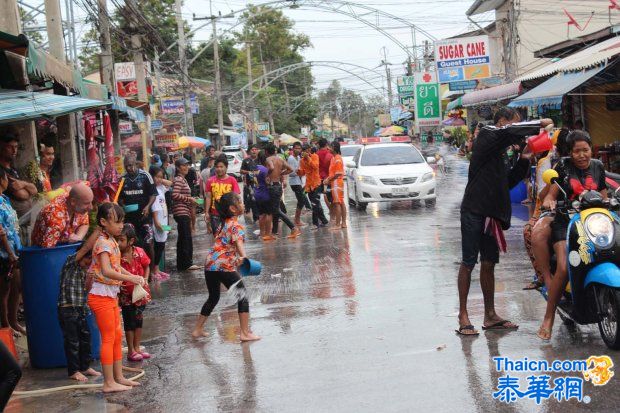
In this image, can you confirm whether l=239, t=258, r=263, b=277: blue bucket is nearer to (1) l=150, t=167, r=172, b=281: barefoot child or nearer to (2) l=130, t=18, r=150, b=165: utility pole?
(1) l=150, t=167, r=172, b=281: barefoot child

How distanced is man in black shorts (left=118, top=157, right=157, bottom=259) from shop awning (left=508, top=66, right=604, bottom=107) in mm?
9492

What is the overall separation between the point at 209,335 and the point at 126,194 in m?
3.99

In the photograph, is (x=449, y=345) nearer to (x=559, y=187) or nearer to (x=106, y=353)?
(x=559, y=187)

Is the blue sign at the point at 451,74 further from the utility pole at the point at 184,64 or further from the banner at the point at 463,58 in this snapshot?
the utility pole at the point at 184,64

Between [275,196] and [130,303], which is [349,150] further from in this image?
[130,303]

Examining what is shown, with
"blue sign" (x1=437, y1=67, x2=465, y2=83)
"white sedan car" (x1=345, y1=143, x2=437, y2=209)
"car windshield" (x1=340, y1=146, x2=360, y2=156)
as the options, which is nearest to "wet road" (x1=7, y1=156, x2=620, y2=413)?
"white sedan car" (x1=345, y1=143, x2=437, y2=209)

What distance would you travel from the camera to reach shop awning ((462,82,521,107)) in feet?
79.7

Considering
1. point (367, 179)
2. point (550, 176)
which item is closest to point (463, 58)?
point (367, 179)

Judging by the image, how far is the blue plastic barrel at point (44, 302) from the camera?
7.14m

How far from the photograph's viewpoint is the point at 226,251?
7.93 metres

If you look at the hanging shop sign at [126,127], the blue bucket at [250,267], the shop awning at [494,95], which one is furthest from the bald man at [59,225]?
the hanging shop sign at [126,127]

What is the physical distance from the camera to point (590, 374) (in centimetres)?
570

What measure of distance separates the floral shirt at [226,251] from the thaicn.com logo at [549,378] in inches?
109

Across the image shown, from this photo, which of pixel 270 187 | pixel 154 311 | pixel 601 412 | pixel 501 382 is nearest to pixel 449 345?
pixel 501 382
